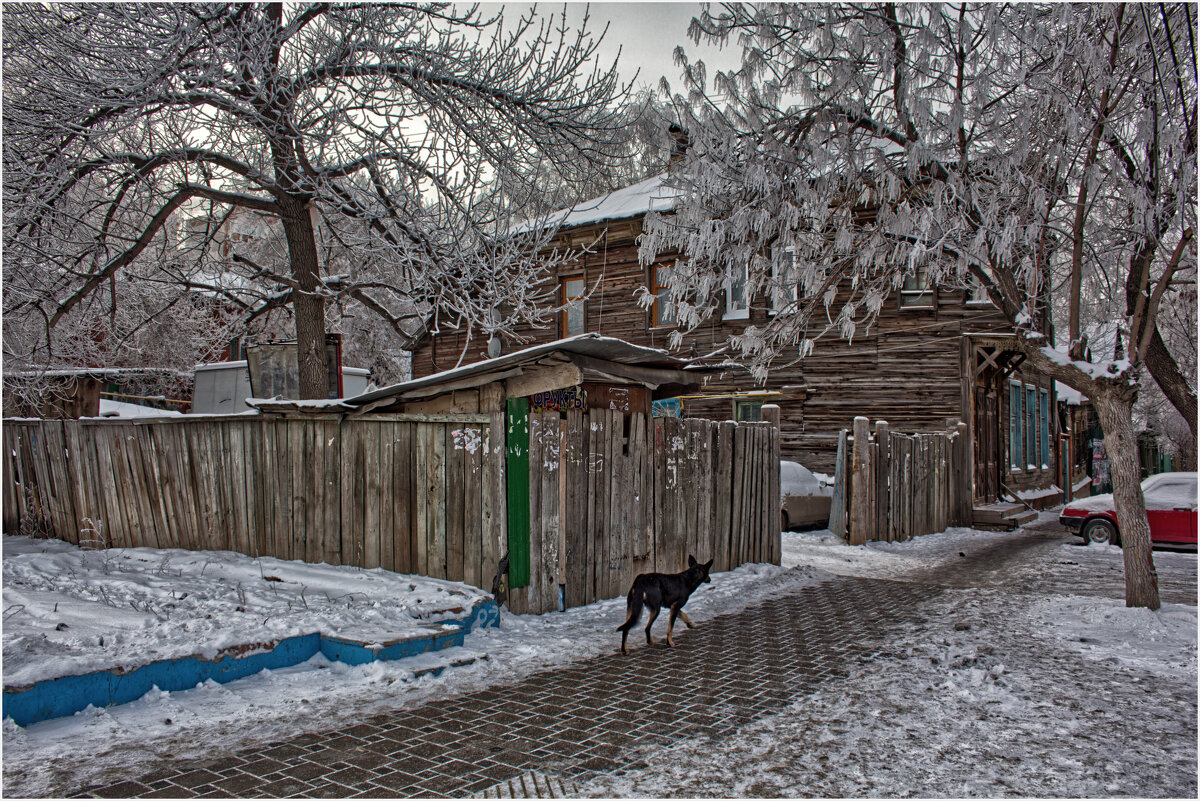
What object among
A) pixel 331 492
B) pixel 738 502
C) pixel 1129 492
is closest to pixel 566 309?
pixel 738 502

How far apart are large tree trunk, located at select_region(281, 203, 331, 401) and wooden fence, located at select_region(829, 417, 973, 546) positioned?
8.53 metres

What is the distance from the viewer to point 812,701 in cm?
490

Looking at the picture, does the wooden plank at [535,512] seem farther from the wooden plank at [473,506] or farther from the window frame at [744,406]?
the window frame at [744,406]

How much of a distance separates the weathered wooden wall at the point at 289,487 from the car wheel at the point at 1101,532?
40.3ft

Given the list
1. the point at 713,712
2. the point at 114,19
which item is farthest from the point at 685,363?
the point at 114,19

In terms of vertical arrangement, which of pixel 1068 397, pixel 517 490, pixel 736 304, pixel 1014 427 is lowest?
pixel 1014 427

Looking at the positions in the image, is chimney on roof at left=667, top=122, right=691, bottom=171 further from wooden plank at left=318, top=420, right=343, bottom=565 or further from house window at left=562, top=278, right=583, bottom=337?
house window at left=562, top=278, right=583, bottom=337

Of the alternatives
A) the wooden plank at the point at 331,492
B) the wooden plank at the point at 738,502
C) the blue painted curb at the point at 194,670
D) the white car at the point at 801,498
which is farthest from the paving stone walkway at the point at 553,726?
the white car at the point at 801,498

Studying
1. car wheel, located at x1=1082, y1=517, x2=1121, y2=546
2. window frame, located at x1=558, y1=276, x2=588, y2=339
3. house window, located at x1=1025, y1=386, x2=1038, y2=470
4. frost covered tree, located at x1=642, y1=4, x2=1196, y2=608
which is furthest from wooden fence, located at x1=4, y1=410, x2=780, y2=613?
house window, located at x1=1025, y1=386, x2=1038, y2=470

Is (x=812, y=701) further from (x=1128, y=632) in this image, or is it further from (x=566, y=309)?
(x=566, y=309)

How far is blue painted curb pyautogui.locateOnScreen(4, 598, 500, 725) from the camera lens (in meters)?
4.25

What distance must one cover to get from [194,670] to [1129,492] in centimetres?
826

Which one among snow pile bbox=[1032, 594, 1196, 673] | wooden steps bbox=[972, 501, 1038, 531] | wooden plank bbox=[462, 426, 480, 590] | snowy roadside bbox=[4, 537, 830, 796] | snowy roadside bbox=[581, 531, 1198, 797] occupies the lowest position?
wooden steps bbox=[972, 501, 1038, 531]

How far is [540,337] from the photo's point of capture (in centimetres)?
2259
